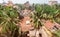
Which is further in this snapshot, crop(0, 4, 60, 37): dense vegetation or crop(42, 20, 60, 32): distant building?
crop(42, 20, 60, 32): distant building

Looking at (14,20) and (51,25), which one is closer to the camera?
(14,20)

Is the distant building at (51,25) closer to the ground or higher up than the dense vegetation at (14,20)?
closer to the ground

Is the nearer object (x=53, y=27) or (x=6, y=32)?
(x=6, y=32)

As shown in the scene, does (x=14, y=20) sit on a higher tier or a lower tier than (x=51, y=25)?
higher

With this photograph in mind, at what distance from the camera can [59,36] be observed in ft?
9.05

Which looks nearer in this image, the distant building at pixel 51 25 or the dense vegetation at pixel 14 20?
the dense vegetation at pixel 14 20

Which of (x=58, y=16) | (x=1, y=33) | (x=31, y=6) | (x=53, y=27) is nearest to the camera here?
(x=1, y=33)

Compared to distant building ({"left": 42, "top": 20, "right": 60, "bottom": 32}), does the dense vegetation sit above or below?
above

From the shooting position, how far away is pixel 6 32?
2.91 m

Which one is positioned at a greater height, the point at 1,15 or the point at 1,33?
the point at 1,15

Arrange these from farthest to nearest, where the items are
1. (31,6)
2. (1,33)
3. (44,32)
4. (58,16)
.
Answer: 1. (31,6)
2. (58,16)
3. (1,33)
4. (44,32)

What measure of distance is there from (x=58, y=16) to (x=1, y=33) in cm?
119

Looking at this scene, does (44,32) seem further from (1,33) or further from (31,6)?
(31,6)

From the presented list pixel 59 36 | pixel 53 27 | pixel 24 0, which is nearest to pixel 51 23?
pixel 53 27
